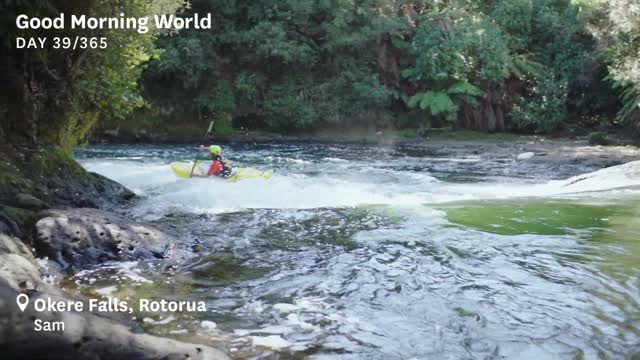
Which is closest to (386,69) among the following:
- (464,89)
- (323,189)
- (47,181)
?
(464,89)

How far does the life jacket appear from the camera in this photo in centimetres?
1159

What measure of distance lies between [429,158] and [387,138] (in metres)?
5.35

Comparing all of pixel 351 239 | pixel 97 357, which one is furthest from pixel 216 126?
pixel 97 357

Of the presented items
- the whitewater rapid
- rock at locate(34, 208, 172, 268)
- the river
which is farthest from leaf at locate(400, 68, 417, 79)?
rock at locate(34, 208, 172, 268)

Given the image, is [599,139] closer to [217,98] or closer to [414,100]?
[414,100]

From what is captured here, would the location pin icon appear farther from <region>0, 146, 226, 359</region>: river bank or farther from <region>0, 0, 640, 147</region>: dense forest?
<region>0, 0, 640, 147</region>: dense forest

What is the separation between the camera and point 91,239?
598cm

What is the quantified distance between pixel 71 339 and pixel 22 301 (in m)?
0.37

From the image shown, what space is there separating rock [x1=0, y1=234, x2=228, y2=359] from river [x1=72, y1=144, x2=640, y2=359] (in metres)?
0.55

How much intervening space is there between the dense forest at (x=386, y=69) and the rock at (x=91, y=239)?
48.8ft

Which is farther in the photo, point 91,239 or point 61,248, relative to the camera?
point 91,239

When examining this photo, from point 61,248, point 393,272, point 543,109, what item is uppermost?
point 543,109

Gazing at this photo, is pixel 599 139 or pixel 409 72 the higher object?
pixel 409 72

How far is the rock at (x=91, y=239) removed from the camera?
5691 millimetres
